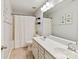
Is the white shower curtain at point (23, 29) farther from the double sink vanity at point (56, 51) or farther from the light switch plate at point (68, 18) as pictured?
the light switch plate at point (68, 18)

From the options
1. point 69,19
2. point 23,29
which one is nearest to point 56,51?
point 69,19

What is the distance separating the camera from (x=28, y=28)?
5176mm

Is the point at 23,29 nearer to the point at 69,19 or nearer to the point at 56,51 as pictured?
the point at 69,19

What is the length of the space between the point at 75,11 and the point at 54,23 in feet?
3.36

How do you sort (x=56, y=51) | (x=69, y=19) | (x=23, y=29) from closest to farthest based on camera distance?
1. (x=56, y=51)
2. (x=69, y=19)
3. (x=23, y=29)

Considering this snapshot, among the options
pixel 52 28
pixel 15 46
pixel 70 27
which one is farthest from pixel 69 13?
pixel 15 46

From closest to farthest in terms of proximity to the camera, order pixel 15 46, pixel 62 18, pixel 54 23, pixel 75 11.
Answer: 1. pixel 75 11
2. pixel 62 18
3. pixel 54 23
4. pixel 15 46

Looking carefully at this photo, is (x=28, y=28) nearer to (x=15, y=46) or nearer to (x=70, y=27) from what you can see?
(x=15, y=46)

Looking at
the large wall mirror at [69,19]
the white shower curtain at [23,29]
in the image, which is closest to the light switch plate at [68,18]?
the large wall mirror at [69,19]

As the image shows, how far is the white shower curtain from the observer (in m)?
4.95

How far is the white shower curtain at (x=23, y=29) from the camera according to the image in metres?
4.95

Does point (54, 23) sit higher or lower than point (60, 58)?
higher

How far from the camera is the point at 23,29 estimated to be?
16.6 ft

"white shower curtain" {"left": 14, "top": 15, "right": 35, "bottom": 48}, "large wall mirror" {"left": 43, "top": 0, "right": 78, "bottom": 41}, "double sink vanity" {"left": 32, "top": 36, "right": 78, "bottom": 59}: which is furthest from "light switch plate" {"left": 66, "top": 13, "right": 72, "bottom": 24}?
"white shower curtain" {"left": 14, "top": 15, "right": 35, "bottom": 48}
